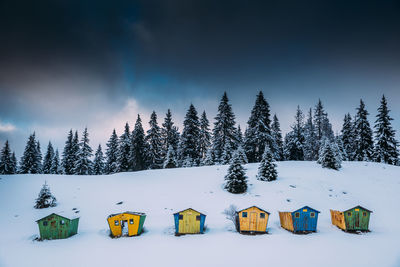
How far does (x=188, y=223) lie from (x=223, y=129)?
29118mm

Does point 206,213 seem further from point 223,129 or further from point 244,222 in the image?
point 223,129

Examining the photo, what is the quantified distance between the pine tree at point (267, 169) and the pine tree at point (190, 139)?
20923mm

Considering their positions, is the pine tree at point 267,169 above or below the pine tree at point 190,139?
below

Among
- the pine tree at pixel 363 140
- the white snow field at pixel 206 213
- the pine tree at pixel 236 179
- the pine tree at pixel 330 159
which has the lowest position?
the white snow field at pixel 206 213

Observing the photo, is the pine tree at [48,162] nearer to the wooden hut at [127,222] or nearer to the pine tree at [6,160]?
the pine tree at [6,160]

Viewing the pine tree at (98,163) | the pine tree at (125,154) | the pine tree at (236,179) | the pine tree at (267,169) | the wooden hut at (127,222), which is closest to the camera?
the wooden hut at (127,222)

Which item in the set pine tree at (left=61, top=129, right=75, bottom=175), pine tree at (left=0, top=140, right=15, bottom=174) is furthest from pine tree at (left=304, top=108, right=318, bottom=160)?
pine tree at (left=0, top=140, right=15, bottom=174)

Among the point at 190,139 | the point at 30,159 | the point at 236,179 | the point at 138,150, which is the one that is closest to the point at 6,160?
the point at 30,159

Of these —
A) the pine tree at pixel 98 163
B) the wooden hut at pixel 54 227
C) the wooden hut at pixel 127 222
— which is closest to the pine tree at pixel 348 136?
the wooden hut at pixel 127 222

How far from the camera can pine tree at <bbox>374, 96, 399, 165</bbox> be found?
36531 millimetres

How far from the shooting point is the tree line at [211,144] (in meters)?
38.7

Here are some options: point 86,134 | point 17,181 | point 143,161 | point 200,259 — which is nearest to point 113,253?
point 200,259

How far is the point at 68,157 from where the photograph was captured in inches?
1906

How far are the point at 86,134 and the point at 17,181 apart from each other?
20.4m
